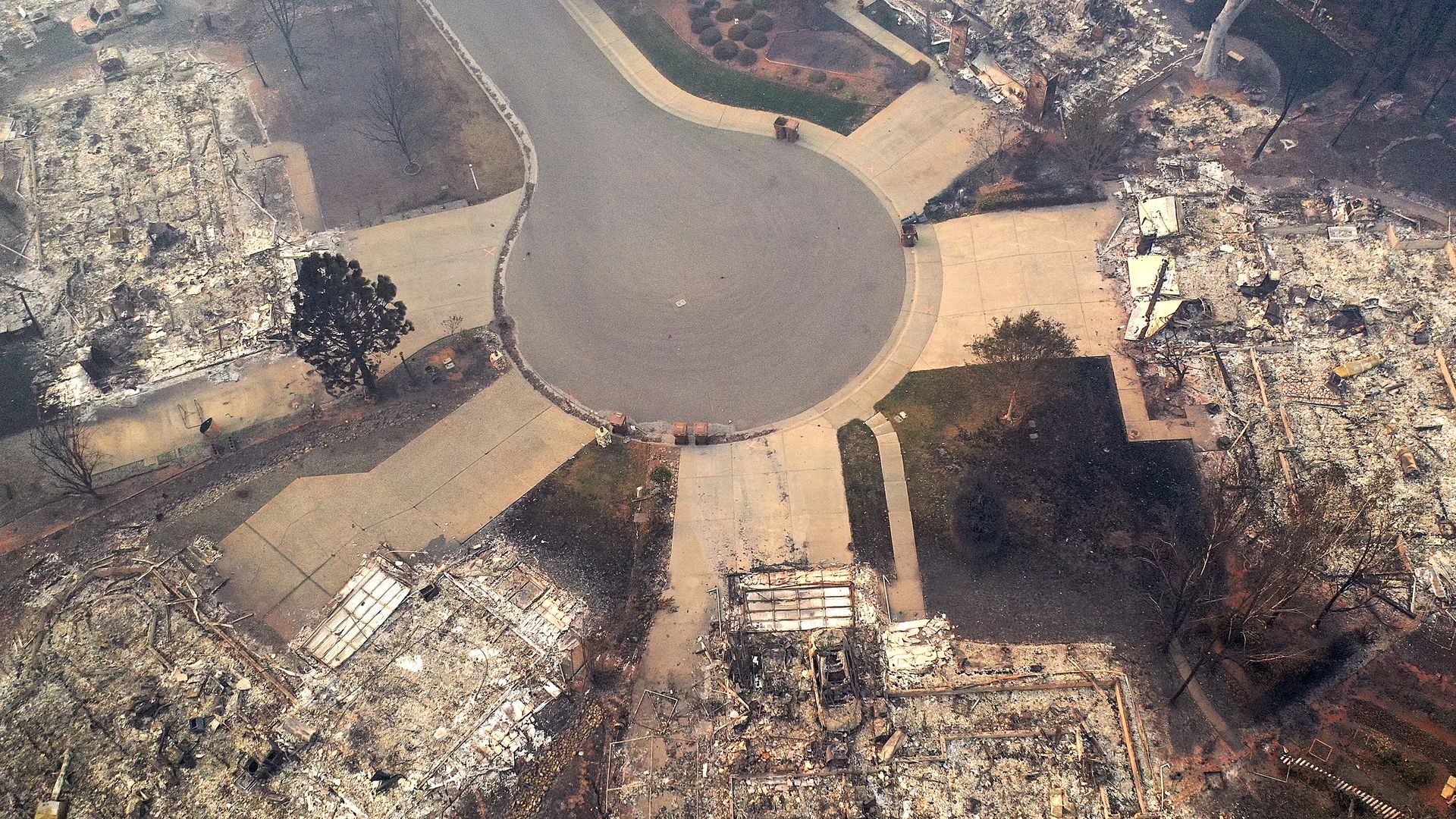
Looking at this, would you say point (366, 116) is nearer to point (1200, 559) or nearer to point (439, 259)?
point (439, 259)

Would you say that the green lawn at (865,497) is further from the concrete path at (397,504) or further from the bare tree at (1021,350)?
the concrete path at (397,504)

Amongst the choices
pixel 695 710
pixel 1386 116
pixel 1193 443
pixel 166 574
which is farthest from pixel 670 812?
pixel 1386 116

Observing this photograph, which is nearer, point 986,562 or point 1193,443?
point 986,562

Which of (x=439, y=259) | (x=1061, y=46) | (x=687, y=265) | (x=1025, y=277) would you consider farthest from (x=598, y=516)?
(x=1061, y=46)

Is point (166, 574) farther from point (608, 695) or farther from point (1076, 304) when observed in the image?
point (1076, 304)

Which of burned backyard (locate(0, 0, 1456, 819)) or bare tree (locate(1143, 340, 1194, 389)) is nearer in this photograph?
burned backyard (locate(0, 0, 1456, 819))

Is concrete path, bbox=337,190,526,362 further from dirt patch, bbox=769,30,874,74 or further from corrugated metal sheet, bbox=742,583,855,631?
corrugated metal sheet, bbox=742,583,855,631

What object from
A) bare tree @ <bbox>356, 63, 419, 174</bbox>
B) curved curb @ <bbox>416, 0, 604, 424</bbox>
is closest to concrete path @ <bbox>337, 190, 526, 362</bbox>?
curved curb @ <bbox>416, 0, 604, 424</bbox>
